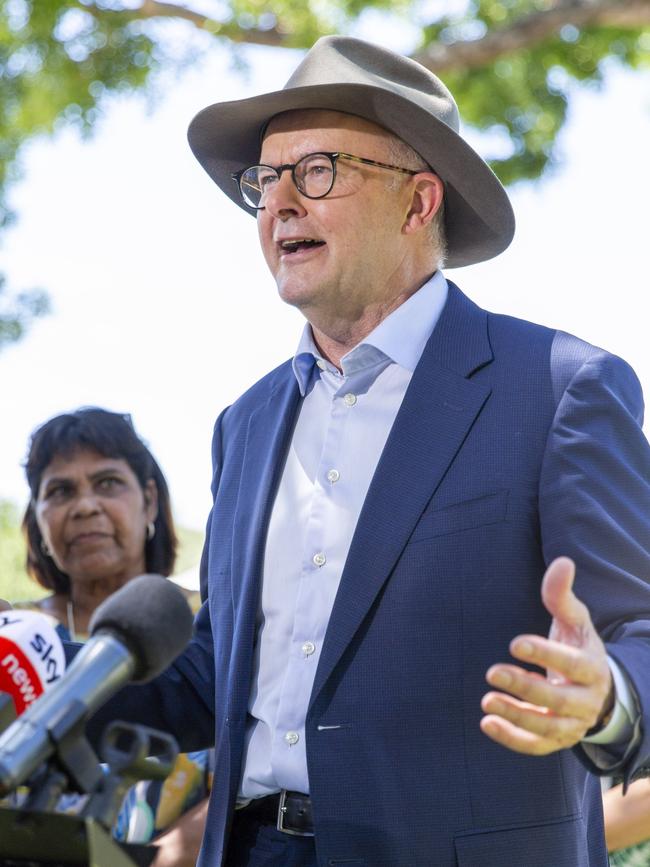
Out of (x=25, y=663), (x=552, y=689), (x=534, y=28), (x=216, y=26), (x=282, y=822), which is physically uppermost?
(x=216, y=26)

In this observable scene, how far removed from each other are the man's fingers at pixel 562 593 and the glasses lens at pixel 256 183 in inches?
61.7

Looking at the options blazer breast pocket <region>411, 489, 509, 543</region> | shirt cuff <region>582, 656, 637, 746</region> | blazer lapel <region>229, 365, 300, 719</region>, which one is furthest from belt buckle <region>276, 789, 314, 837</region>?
shirt cuff <region>582, 656, 637, 746</region>

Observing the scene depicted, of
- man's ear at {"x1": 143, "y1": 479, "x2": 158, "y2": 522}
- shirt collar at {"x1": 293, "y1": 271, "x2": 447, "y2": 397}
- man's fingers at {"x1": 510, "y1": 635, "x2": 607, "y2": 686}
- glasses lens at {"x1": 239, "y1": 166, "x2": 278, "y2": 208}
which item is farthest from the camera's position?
man's ear at {"x1": 143, "y1": 479, "x2": 158, "y2": 522}

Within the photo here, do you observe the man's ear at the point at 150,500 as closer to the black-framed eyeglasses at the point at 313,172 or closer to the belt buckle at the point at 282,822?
the black-framed eyeglasses at the point at 313,172

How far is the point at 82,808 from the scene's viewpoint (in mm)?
1662

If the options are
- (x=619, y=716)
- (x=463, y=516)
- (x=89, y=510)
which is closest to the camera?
(x=619, y=716)

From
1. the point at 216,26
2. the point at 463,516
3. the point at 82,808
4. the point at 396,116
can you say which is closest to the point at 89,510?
the point at 396,116

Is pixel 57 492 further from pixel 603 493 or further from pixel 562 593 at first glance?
pixel 562 593

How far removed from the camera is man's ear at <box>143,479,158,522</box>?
521 centimetres

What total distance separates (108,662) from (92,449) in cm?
344

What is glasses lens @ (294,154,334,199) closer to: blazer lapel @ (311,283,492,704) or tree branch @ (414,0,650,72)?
blazer lapel @ (311,283,492,704)

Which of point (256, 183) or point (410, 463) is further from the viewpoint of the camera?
point (256, 183)

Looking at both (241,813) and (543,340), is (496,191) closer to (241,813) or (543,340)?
(543,340)

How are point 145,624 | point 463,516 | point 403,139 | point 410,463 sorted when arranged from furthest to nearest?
point 403,139, point 410,463, point 463,516, point 145,624
